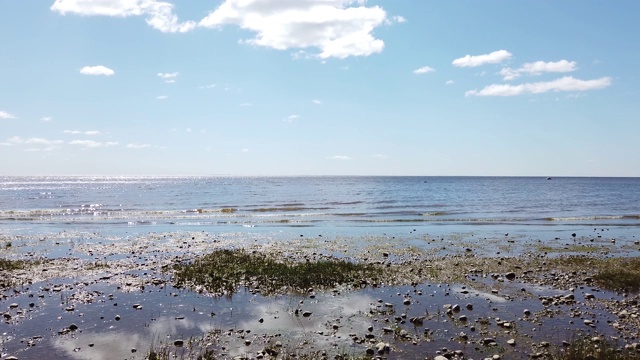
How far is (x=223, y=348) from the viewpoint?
13133 mm

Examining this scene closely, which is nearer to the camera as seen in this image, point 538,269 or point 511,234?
point 538,269

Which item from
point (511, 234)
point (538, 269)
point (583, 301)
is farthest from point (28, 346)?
point (511, 234)

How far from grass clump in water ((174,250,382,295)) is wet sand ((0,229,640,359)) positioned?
906 mm

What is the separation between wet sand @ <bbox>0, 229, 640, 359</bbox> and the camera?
13.2 m

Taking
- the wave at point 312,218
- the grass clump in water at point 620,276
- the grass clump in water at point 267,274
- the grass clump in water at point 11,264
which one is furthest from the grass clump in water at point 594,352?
the wave at point 312,218

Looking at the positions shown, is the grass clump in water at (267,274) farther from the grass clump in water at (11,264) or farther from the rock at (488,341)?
the grass clump in water at (11,264)

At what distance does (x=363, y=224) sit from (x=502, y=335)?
3521cm

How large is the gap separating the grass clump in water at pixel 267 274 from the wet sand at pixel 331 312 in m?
0.91

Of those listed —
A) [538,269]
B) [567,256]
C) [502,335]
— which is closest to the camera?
[502,335]

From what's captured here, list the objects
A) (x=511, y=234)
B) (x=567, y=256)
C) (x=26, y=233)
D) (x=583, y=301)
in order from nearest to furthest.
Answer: (x=583, y=301) → (x=567, y=256) → (x=511, y=234) → (x=26, y=233)

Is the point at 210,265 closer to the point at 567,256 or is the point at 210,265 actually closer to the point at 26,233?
the point at 567,256

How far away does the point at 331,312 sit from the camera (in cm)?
1628

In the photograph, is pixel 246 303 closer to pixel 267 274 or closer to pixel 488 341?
pixel 267 274

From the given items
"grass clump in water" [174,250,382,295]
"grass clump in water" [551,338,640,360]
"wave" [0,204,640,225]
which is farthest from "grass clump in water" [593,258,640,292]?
"wave" [0,204,640,225]
